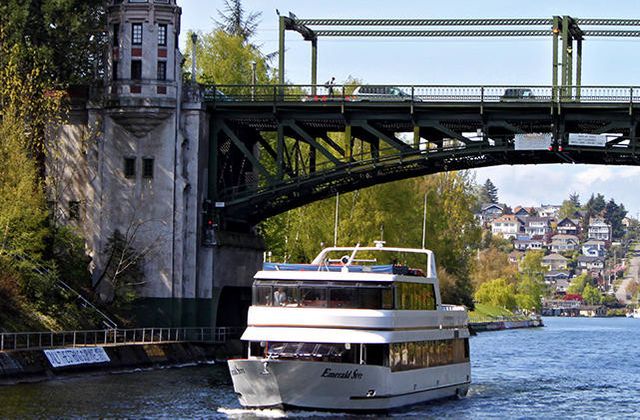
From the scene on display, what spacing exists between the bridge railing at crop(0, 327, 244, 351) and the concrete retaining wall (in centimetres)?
68

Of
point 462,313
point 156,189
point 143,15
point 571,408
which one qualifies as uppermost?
point 143,15

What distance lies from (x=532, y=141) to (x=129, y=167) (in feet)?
79.7

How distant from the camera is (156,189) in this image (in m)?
88.6

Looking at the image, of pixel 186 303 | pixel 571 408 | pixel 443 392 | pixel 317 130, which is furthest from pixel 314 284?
pixel 317 130

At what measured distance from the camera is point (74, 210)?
90.9 metres

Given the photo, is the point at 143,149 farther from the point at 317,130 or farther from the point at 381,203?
the point at 381,203

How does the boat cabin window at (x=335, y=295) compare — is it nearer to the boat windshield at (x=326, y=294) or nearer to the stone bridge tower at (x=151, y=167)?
the boat windshield at (x=326, y=294)

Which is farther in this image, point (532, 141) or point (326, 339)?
point (532, 141)

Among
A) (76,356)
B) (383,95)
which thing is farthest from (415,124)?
(76,356)

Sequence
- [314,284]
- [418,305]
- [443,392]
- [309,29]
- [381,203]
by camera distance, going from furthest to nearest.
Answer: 1. [381,203]
2. [309,29]
3. [443,392]
4. [418,305]
5. [314,284]

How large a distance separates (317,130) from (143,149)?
12367 mm

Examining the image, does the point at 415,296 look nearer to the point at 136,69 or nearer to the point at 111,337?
the point at 111,337

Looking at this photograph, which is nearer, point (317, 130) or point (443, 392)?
point (443, 392)

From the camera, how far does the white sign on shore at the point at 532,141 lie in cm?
8594
